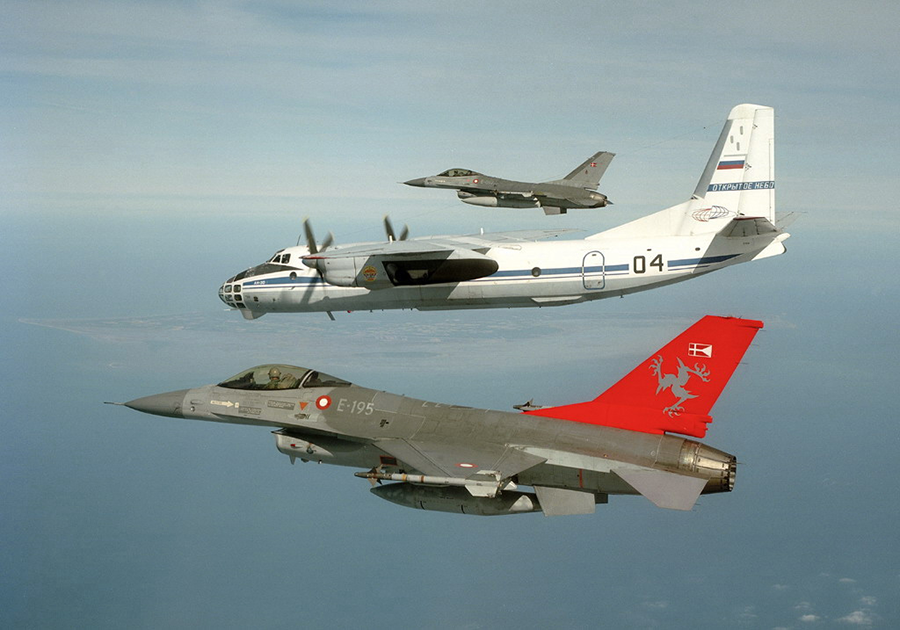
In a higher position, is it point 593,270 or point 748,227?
point 748,227

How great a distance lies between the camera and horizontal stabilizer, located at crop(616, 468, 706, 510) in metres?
18.8

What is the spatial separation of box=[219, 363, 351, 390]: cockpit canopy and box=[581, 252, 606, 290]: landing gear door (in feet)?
26.9

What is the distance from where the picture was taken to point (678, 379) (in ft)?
73.0

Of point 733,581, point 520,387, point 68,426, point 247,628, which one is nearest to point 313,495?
point 247,628

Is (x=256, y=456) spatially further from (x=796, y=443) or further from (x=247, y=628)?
(x=796, y=443)

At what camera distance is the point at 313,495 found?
365ft

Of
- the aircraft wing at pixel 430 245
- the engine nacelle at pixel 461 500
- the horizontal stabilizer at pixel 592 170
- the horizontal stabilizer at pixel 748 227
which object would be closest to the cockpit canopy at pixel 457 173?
the horizontal stabilizer at pixel 592 170

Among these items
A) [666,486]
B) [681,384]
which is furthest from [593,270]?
[666,486]

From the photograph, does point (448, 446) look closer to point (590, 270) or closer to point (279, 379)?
point (279, 379)

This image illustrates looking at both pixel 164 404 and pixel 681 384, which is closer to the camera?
pixel 681 384

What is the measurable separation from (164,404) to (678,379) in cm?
1444

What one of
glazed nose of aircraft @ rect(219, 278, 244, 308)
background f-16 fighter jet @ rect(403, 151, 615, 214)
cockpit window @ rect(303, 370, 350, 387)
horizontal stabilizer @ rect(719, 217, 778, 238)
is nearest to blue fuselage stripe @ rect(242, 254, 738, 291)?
horizontal stabilizer @ rect(719, 217, 778, 238)

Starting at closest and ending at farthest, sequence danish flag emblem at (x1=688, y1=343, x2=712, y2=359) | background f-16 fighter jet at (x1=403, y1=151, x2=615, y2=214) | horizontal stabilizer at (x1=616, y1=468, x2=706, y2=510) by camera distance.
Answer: horizontal stabilizer at (x1=616, y1=468, x2=706, y2=510) < danish flag emblem at (x1=688, y1=343, x2=712, y2=359) < background f-16 fighter jet at (x1=403, y1=151, x2=615, y2=214)

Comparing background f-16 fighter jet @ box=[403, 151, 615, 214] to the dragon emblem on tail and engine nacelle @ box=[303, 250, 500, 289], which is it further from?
the dragon emblem on tail
